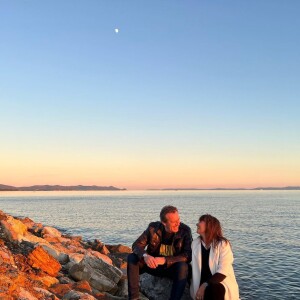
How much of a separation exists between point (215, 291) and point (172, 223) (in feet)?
5.40

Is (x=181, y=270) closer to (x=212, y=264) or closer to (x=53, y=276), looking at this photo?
(x=212, y=264)

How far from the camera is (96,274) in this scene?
10.9 m

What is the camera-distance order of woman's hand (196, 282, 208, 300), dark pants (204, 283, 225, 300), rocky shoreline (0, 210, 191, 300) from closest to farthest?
1. dark pants (204, 283, 225, 300)
2. woman's hand (196, 282, 208, 300)
3. rocky shoreline (0, 210, 191, 300)

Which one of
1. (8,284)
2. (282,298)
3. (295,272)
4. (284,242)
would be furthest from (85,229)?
(8,284)

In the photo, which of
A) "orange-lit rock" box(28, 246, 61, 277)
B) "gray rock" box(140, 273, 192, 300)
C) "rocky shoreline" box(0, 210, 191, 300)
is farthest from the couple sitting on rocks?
"orange-lit rock" box(28, 246, 61, 277)

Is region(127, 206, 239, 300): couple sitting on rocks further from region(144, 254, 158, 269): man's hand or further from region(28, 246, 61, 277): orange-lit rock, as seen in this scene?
region(28, 246, 61, 277): orange-lit rock

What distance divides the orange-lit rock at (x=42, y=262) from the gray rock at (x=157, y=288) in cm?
292

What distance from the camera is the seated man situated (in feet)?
26.3

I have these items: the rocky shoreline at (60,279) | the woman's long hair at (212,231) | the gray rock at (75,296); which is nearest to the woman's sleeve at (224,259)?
the woman's long hair at (212,231)

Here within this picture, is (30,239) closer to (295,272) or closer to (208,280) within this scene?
(208,280)

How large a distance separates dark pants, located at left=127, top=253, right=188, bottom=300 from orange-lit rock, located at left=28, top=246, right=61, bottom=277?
3.30 metres

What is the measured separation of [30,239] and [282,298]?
432 inches

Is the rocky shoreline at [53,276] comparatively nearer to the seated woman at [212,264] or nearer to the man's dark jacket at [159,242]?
the man's dark jacket at [159,242]

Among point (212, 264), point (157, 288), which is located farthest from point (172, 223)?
point (157, 288)
